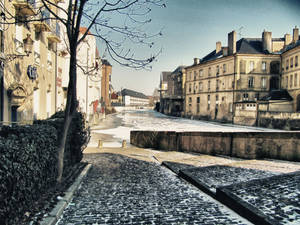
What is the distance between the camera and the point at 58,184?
5.59m

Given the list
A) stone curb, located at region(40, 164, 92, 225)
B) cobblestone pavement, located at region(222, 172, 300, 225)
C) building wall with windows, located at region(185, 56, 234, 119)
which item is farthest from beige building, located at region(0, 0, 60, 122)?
building wall with windows, located at region(185, 56, 234, 119)

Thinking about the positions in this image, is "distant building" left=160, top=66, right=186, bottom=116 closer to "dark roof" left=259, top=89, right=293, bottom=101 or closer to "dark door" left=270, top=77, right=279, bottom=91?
"dark door" left=270, top=77, right=279, bottom=91

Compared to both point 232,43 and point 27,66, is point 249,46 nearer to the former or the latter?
point 232,43

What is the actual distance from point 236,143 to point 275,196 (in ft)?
22.8

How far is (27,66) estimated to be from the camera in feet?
38.9

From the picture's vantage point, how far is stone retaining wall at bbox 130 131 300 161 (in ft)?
32.3

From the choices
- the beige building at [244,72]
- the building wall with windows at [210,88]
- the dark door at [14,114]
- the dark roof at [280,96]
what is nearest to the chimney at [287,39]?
the beige building at [244,72]

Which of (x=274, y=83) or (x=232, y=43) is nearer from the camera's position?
(x=274, y=83)

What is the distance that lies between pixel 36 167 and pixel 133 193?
2511 mm

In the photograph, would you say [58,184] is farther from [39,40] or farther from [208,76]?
[208,76]

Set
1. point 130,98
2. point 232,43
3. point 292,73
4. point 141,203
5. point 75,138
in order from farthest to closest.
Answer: point 130,98 < point 232,43 < point 292,73 < point 75,138 < point 141,203

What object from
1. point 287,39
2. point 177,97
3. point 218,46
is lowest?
point 177,97

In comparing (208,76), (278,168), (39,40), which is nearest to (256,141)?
(278,168)

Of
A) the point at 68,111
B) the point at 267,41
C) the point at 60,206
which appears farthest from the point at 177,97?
the point at 60,206
